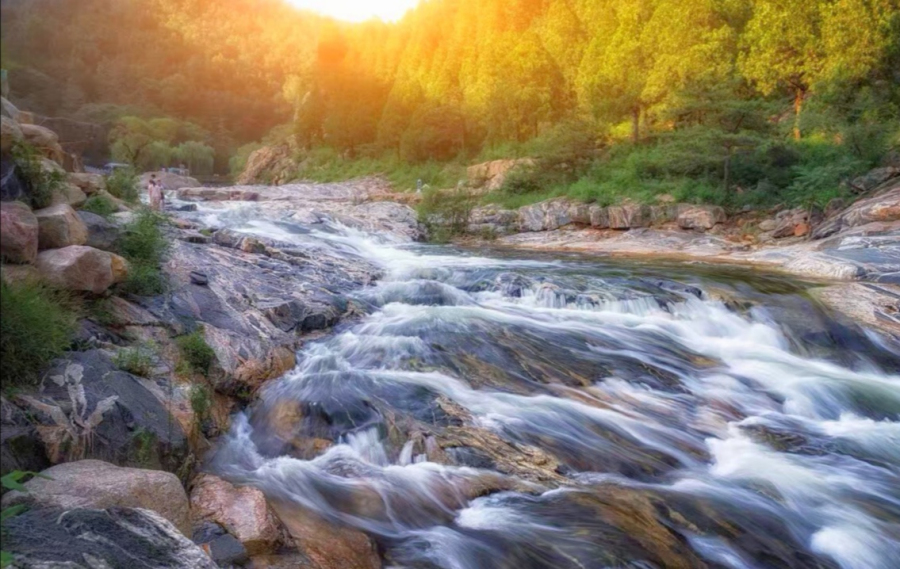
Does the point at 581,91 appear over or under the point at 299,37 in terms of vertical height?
under

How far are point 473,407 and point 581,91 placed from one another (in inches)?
944

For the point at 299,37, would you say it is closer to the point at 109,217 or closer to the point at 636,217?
the point at 636,217

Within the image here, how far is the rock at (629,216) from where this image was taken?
18.6 meters

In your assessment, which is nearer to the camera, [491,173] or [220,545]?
[220,545]

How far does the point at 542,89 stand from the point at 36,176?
1106 inches

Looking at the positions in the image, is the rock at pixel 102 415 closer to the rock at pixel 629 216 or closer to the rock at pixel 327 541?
the rock at pixel 327 541

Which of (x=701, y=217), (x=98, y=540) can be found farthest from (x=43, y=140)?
(x=701, y=217)

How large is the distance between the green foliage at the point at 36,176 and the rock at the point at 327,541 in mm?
3115

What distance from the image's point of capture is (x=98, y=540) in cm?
312

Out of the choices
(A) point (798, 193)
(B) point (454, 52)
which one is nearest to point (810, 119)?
(A) point (798, 193)

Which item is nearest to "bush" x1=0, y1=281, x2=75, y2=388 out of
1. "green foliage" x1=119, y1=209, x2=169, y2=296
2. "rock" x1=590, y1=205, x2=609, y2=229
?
"green foliage" x1=119, y1=209, x2=169, y2=296

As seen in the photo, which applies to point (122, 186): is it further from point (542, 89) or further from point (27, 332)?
point (542, 89)

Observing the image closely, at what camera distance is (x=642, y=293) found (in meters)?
10.8

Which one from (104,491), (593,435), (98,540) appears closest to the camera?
(98,540)
